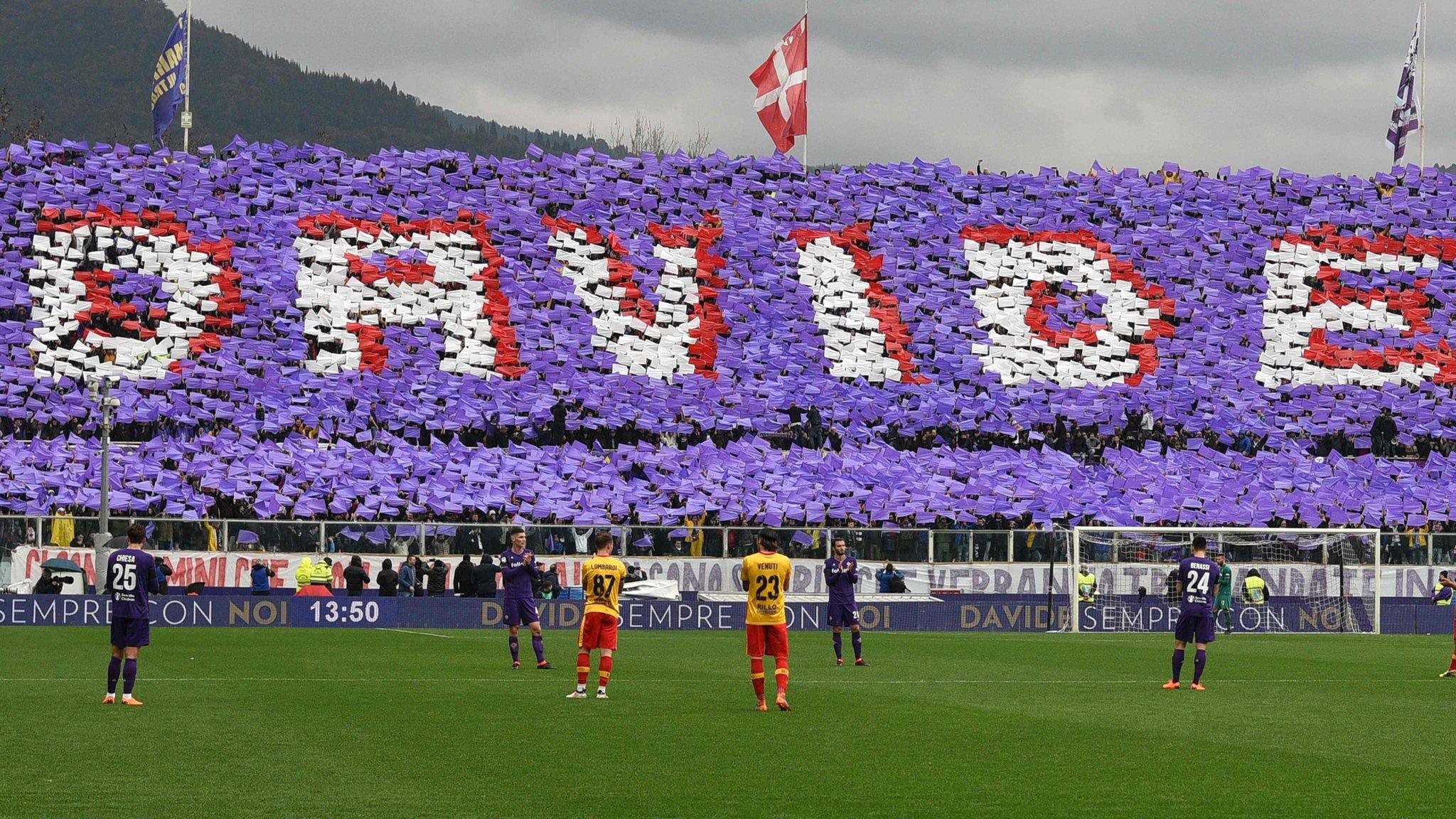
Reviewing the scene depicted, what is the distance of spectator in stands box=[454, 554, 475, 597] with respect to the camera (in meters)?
41.2

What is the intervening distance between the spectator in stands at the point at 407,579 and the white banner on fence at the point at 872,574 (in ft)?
2.27

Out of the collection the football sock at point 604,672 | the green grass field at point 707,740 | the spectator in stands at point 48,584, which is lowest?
the green grass field at point 707,740

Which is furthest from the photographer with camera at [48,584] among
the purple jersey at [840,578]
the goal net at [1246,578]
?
the goal net at [1246,578]

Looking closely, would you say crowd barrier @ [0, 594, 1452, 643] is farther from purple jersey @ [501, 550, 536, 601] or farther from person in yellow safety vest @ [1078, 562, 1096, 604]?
purple jersey @ [501, 550, 536, 601]

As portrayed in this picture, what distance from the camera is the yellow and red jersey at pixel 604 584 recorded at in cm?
2038

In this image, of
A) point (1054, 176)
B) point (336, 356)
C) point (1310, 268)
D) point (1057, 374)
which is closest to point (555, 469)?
point (336, 356)

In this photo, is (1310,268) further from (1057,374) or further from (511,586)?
(511,586)

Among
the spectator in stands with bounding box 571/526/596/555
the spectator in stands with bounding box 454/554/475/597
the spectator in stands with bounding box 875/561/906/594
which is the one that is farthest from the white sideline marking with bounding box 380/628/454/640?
the spectator in stands with bounding box 875/561/906/594

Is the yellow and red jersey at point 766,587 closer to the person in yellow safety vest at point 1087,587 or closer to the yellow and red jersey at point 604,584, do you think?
the yellow and red jersey at point 604,584

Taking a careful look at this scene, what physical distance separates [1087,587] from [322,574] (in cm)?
1768

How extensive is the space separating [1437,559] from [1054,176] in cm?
1898

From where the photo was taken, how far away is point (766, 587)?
19.1m

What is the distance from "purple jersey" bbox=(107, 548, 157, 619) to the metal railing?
73.0 ft

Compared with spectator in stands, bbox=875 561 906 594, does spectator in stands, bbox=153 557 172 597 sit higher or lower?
higher
